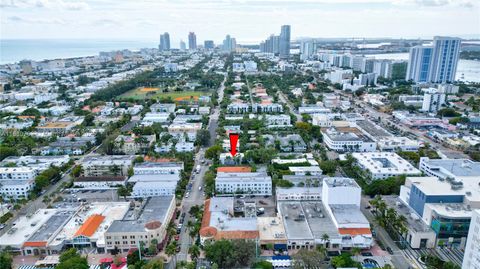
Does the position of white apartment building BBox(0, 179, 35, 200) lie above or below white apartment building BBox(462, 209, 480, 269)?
below

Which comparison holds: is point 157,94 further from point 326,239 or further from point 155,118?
point 326,239

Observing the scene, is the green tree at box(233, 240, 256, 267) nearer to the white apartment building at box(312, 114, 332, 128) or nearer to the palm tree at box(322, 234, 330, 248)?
the palm tree at box(322, 234, 330, 248)

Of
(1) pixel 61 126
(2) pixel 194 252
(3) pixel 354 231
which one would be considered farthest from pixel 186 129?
(3) pixel 354 231

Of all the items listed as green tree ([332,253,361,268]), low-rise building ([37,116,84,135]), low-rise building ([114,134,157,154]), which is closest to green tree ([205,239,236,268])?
green tree ([332,253,361,268])

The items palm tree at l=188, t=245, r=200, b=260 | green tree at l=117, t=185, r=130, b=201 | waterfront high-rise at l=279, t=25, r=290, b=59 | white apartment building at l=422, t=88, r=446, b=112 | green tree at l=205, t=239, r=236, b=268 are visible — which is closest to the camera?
green tree at l=205, t=239, r=236, b=268

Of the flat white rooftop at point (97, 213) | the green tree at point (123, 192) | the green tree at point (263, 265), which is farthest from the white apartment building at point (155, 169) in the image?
the green tree at point (263, 265)

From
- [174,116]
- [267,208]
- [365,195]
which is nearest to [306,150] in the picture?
[365,195]
